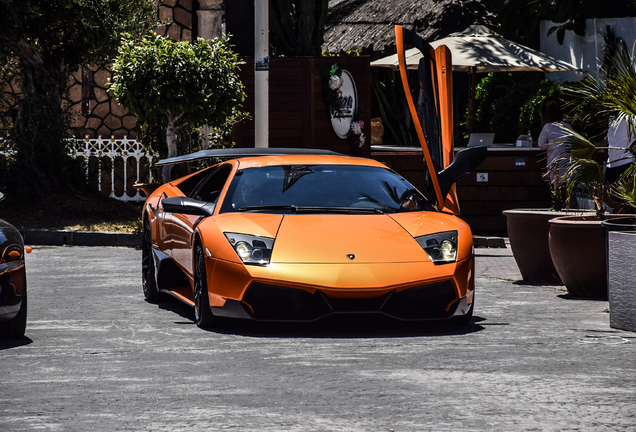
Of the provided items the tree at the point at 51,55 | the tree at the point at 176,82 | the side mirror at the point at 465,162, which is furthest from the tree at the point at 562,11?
the side mirror at the point at 465,162

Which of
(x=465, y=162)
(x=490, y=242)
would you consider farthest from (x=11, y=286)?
(x=490, y=242)

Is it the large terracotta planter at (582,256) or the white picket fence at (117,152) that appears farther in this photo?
the white picket fence at (117,152)

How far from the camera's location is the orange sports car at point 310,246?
682cm

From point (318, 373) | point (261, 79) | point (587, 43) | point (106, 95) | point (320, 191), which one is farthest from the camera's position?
point (106, 95)

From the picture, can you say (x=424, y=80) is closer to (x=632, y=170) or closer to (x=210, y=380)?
(x=632, y=170)

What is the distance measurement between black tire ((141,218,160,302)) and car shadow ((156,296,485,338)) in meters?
1.28

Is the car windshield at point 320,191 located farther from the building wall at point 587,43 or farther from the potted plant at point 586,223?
the building wall at point 587,43

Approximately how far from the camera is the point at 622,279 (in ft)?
24.0

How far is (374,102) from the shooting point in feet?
89.5

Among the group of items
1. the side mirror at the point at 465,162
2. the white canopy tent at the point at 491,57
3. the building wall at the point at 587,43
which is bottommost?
the side mirror at the point at 465,162

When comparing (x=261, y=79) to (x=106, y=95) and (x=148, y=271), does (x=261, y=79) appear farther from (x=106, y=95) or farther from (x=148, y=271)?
(x=106, y=95)

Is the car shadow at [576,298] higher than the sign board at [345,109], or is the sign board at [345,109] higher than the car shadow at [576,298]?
the sign board at [345,109]

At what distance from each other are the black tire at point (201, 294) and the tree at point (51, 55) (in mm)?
10051

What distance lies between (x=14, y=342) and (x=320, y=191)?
8.28 feet
